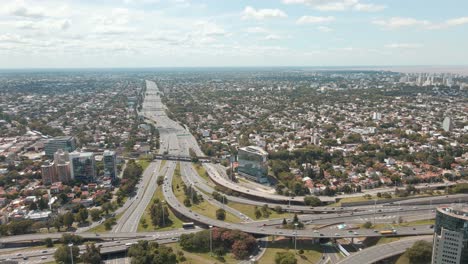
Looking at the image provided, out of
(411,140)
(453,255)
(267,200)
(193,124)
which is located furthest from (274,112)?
(453,255)

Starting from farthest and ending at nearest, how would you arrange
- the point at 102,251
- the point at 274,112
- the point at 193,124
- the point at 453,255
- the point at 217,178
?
the point at 274,112 → the point at 193,124 → the point at 217,178 → the point at 102,251 → the point at 453,255

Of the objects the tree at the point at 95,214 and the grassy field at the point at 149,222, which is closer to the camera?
the grassy field at the point at 149,222

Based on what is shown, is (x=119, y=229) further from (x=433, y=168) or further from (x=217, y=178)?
(x=433, y=168)

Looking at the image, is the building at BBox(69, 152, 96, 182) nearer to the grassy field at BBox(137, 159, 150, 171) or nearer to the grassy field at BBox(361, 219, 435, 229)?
the grassy field at BBox(137, 159, 150, 171)

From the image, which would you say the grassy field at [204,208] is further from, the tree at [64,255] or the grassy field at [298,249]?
the tree at [64,255]

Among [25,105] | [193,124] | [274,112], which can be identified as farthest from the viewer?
[25,105]

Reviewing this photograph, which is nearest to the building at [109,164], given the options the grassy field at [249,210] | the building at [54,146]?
the building at [54,146]
